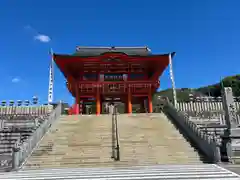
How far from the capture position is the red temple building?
964 inches

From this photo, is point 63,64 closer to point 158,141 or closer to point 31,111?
point 31,111

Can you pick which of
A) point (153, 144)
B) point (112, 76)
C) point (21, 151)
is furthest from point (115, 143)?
point (112, 76)

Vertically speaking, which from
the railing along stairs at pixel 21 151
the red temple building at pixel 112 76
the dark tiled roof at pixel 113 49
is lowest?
the railing along stairs at pixel 21 151

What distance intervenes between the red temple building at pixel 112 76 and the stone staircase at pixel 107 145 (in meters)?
7.80

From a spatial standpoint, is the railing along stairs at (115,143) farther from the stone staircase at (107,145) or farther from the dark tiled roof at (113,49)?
the dark tiled roof at (113,49)

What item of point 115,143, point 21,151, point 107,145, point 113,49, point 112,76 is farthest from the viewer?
point 113,49

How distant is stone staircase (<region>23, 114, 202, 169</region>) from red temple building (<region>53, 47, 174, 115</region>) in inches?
307

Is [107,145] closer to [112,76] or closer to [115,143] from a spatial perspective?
[115,143]

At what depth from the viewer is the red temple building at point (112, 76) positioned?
2448cm

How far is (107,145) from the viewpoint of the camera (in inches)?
508

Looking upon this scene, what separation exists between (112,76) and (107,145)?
577 inches

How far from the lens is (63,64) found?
2466 centimetres

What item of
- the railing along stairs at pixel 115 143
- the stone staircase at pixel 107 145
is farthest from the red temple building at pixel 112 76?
the railing along stairs at pixel 115 143

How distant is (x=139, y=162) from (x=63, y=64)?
54.4 ft
